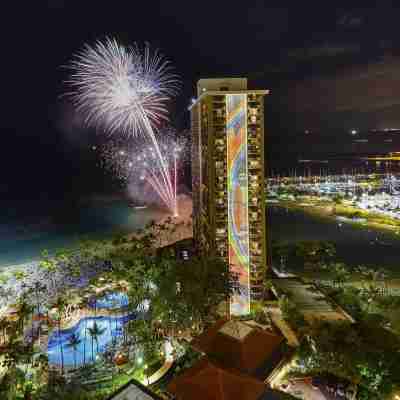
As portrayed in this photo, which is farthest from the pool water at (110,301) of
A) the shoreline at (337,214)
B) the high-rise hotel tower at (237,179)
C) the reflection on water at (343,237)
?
the shoreline at (337,214)

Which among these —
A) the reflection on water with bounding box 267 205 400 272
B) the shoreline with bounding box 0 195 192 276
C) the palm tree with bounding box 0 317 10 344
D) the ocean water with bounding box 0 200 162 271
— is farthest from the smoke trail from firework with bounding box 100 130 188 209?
the palm tree with bounding box 0 317 10 344

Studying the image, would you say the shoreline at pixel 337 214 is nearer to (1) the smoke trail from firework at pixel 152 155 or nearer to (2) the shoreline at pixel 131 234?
(2) the shoreline at pixel 131 234

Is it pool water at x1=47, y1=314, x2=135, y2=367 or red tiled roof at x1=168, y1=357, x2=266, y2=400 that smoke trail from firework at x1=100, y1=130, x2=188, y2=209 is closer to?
pool water at x1=47, y1=314, x2=135, y2=367

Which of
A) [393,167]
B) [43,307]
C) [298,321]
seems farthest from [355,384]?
[393,167]

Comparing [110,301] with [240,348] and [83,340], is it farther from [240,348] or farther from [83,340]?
[240,348]

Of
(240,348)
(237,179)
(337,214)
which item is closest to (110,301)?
(237,179)

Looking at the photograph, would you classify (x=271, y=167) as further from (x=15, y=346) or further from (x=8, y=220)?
(x=15, y=346)
